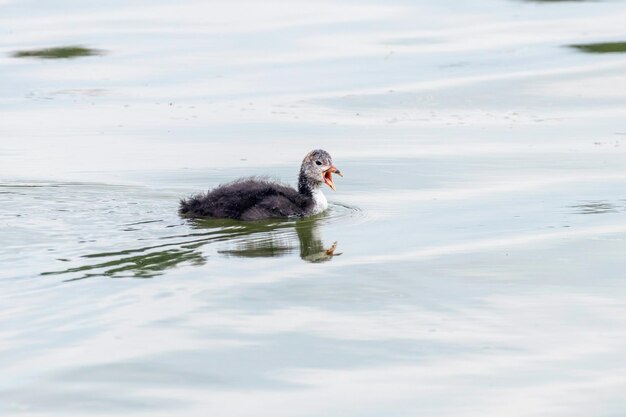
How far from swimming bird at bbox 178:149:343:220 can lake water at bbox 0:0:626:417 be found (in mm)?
197

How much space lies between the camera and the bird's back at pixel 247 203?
12523 mm

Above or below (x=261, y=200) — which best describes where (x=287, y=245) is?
below

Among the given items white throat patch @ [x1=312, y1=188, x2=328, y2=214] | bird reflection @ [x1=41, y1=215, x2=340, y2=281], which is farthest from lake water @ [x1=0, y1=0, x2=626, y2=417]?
white throat patch @ [x1=312, y1=188, x2=328, y2=214]

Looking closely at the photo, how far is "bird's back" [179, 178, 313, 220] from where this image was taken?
12.5 meters

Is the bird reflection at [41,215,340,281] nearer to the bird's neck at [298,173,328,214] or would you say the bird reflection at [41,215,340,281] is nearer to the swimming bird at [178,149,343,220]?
the swimming bird at [178,149,343,220]

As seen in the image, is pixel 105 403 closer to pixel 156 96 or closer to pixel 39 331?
pixel 39 331

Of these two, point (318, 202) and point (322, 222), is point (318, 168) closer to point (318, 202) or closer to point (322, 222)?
point (318, 202)

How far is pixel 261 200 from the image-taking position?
12680 millimetres

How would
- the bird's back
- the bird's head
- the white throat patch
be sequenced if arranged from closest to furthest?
the bird's back
the white throat patch
the bird's head

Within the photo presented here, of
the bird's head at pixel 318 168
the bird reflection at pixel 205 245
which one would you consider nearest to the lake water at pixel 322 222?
the bird reflection at pixel 205 245

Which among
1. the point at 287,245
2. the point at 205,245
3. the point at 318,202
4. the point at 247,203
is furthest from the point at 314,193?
the point at 205,245

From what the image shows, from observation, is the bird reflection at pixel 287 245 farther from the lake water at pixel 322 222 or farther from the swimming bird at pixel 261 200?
the swimming bird at pixel 261 200

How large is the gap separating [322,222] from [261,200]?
1.84 feet

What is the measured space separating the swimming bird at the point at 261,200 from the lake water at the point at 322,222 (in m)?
0.20
